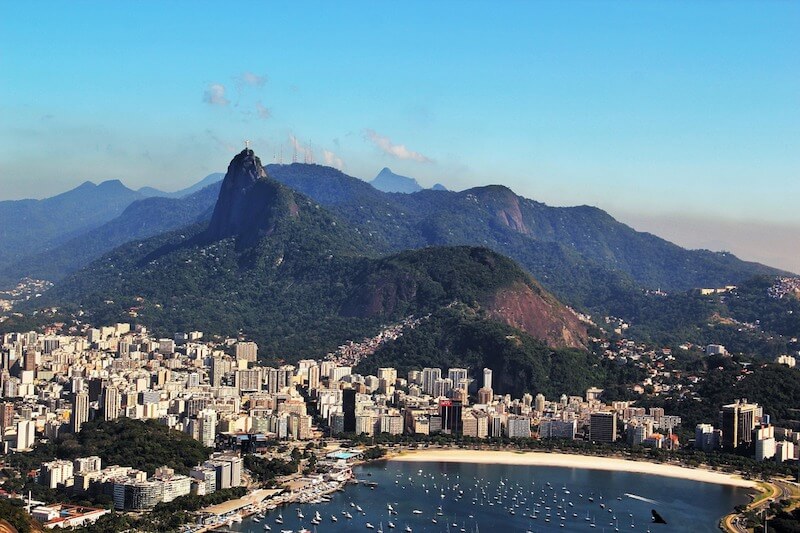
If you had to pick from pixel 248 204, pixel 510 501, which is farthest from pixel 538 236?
pixel 510 501

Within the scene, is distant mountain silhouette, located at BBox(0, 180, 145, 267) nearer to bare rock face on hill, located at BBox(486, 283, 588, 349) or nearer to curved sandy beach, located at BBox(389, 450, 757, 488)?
bare rock face on hill, located at BBox(486, 283, 588, 349)

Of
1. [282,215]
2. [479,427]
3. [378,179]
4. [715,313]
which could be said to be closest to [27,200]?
[378,179]

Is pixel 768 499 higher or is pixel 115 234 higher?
pixel 115 234

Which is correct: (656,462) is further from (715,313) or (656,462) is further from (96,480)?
(715,313)

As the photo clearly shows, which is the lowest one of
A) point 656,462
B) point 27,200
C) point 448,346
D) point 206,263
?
point 656,462

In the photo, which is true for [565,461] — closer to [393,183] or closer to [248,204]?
[248,204]

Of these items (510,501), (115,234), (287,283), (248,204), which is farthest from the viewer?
(115,234)

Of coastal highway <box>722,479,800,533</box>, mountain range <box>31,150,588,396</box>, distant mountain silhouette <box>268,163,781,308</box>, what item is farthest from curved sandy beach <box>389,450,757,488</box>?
distant mountain silhouette <box>268,163,781,308</box>
